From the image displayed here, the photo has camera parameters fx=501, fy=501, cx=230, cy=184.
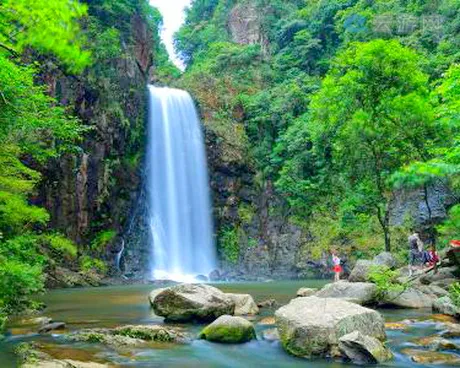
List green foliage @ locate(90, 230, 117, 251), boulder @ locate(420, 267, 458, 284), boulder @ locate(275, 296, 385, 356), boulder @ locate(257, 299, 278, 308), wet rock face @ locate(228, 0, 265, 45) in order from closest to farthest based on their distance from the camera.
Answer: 1. boulder @ locate(275, 296, 385, 356)
2. boulder @ locate(257, 299, 278, 308)
3. boulder @ locate(420, 267, 458, 284)
4. green foliage @ locate(90, 230, 117, 251)
5. wet rock face @ locate(228, 0, 265, 45)

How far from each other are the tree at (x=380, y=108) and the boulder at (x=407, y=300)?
14.4 ft

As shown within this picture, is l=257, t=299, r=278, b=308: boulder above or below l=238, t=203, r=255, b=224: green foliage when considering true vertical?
below

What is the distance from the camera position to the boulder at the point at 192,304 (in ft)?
37.9

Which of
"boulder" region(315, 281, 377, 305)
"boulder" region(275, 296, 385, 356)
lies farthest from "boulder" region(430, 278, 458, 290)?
"boulder" region(275, 296, 385, 356)

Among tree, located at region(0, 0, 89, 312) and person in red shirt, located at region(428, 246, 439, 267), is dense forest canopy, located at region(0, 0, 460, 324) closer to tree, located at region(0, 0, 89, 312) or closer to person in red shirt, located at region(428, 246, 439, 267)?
tree, located at region(0, 0, 89, 312)

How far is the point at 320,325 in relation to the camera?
8273 millimetres

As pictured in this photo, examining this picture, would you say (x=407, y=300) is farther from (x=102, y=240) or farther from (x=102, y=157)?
(x=102, y=157)

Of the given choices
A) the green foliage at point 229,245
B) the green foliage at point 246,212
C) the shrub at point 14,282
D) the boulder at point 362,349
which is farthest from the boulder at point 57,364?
the green foliage at point 246,212

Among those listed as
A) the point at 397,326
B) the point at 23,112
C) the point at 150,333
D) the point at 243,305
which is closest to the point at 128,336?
the point at 150,333

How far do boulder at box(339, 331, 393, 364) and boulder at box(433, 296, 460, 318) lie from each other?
437cm

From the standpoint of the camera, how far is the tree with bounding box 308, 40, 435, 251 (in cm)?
1686

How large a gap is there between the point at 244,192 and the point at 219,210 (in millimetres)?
2333

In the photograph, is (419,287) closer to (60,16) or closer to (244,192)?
(60,16)

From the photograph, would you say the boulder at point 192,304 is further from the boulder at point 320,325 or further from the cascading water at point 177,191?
the cascading water at point 177,191
